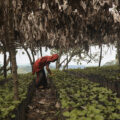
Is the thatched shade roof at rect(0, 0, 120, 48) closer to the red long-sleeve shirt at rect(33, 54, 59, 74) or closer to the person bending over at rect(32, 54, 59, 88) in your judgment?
the red long-sleeve shirt at rect(33, 54, 59, 74)

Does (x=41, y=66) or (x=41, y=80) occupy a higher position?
(x=41, y=66)

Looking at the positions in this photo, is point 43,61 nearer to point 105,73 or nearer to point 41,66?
point 41,66

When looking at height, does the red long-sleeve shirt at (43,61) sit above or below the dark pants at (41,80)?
above

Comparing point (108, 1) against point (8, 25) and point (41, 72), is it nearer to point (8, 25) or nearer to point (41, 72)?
point (8, 25)

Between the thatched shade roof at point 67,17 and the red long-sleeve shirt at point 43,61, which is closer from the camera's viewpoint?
the thatched shade roof at point 67,17

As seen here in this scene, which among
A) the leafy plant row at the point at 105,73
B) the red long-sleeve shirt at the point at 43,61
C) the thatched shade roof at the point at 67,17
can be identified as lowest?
the leafy plant row at the point at 105,73

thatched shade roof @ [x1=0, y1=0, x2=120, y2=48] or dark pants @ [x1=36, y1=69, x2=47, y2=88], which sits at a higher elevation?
thatched shade roof @ [x1=0, y1=0, x2=120, y2=48]

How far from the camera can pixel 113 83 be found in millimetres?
5871

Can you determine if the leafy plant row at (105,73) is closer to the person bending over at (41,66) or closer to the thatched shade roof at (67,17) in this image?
the thatched shade roof at (67,17)

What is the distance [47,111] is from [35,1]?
2613 mm

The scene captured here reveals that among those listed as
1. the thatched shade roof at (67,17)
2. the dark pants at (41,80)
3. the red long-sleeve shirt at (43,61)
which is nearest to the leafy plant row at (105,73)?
the thatched shade roof at (67,17)

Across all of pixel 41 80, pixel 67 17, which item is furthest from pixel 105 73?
pixel 67 17

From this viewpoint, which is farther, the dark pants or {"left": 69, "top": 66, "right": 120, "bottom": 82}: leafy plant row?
the dark pants

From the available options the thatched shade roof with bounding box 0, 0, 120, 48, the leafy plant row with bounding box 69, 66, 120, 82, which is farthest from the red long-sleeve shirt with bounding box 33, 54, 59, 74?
the leafy plant row with bounding box 69, 66, 120, 82
